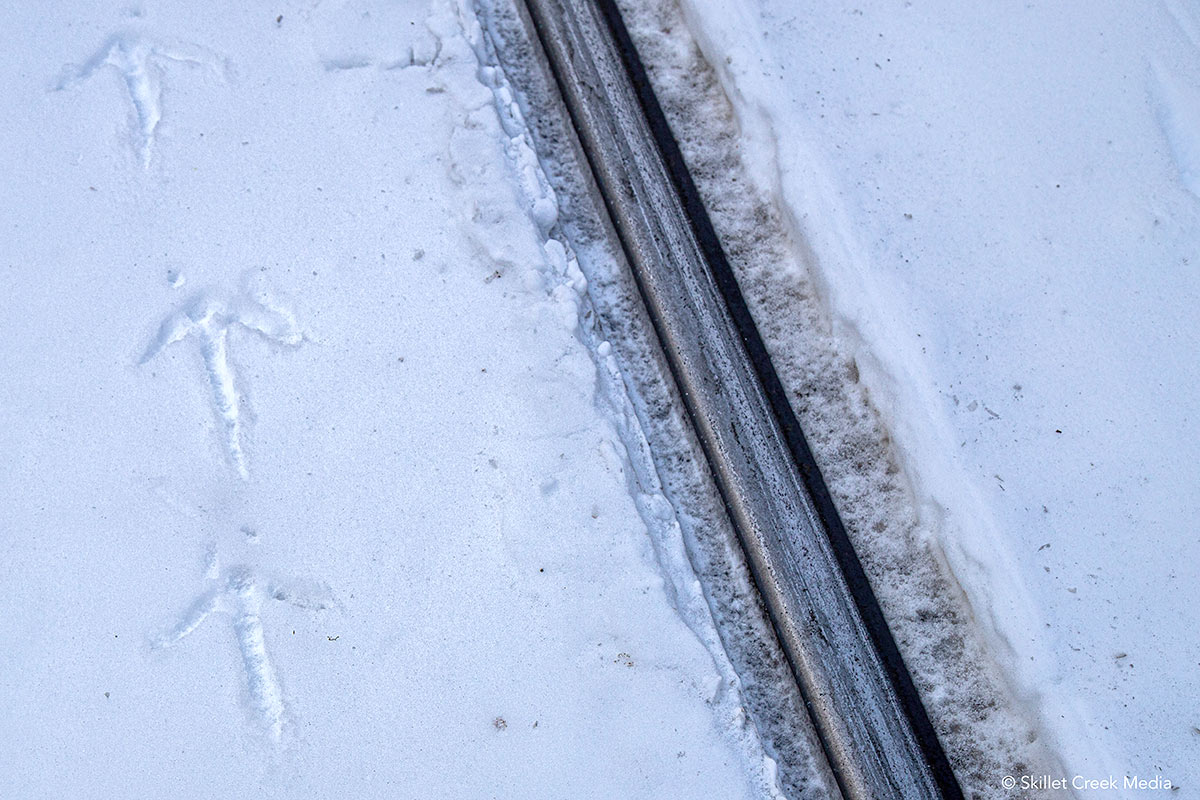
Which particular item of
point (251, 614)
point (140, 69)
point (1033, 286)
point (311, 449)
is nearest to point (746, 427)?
point (1033, 286)

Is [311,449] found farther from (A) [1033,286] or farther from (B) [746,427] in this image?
(A) [1033,286]

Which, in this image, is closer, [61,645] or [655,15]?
[61,645]

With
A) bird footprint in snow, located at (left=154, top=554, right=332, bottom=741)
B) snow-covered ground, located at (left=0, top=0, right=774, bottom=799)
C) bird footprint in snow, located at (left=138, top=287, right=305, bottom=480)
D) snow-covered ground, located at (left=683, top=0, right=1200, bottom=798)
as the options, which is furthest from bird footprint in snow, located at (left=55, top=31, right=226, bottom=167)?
snow-covered ground, located at (left=683, top=0, right=1200, bottom=798)

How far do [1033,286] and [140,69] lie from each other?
2.98 meters

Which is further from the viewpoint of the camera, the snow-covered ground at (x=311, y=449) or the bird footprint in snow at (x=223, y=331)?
the bird footprint in snow at (x=223, y=331)

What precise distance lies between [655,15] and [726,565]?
195 cm

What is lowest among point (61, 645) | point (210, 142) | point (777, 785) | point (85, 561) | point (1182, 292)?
point (777, 785)

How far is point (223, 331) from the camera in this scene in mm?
2598

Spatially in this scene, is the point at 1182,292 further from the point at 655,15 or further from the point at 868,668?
the point at 655,15

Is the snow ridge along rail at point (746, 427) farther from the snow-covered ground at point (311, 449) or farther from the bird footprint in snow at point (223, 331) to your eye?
the bird footprint in snow at point (223, 331)

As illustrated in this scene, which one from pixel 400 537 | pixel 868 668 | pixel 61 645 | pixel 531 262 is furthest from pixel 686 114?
pixel 61 645

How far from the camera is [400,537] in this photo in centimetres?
251

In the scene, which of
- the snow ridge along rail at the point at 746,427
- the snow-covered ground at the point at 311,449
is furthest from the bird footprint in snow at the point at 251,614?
the snow ridge along rail at the point at 746,427

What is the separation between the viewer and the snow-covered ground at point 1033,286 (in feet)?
7.93
